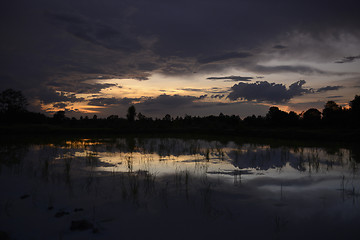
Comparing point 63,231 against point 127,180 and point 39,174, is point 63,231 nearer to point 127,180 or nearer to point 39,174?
point 127,180

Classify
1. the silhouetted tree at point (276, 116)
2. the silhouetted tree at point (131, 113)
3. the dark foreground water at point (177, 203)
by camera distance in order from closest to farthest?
the dark foreground water at point (177, 203) < the silhouetted tree at point (276, 116) < the silhouetted tree at point (131, 113)

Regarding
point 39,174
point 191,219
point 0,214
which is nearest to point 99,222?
point 191,219

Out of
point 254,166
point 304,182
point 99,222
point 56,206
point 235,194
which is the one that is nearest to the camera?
point 99,222

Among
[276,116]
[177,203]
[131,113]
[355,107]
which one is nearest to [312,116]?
[276,116]

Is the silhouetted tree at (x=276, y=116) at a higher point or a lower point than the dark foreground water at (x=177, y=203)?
higher

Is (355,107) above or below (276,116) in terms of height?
above

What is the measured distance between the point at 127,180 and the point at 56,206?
78.2 inches

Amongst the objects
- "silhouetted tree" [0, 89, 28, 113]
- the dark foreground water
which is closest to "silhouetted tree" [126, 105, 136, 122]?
"silhouetted tree" [0, 89, 28, 113]

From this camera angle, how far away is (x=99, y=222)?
348 cm

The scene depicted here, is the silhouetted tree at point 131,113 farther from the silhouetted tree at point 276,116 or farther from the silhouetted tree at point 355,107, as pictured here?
the silhouetted tree at point 355,107

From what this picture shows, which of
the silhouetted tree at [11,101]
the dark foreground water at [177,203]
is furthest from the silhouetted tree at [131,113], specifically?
the dark foreground water at [177,203]

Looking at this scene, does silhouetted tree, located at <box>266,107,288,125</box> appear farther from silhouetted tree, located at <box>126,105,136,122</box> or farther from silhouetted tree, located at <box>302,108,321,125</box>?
silhouetted tree, located at <box>126,105,136,122</box>

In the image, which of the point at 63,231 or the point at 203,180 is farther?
the point at 203,180

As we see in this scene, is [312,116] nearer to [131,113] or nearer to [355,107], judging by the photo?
[355,107]
